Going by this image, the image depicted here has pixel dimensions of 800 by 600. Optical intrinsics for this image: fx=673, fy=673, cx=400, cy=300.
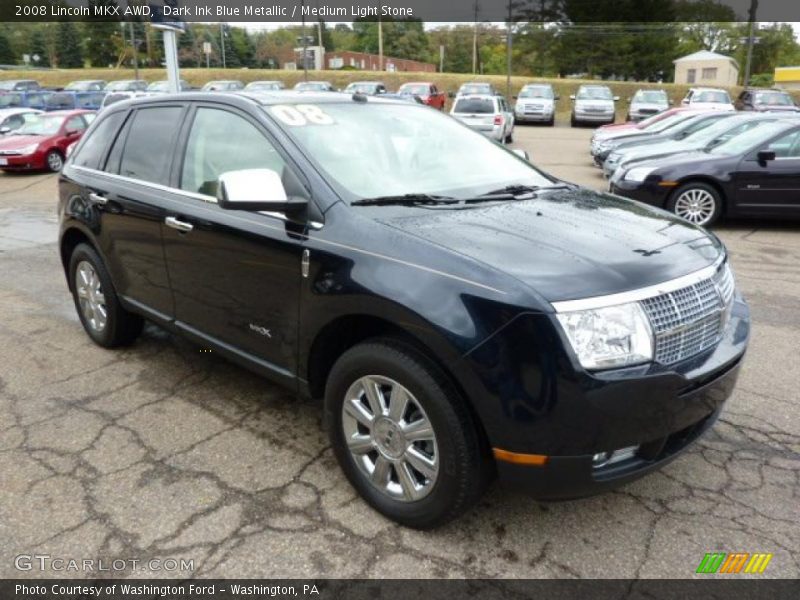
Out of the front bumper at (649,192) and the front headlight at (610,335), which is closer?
the front headlight at (610,335)

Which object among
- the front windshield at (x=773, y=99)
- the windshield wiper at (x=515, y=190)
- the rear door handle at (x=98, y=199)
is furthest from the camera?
the front windshield at (x=773, y=99)

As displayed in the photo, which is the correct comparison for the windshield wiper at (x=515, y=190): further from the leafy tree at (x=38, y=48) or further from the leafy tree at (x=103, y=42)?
the leafy tree at (x=38, y=48)

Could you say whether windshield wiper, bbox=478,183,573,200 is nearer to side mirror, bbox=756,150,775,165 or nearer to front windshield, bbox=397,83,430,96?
side mirror, bbox=756,150,775,165

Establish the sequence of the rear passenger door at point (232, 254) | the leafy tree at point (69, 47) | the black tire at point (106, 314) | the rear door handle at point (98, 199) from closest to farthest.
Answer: the rear passenger door at point (232, 254) → the rear door handle at point (98, 199) → the black tire at point (106, 314) → the leafy tree at point (69, 47)

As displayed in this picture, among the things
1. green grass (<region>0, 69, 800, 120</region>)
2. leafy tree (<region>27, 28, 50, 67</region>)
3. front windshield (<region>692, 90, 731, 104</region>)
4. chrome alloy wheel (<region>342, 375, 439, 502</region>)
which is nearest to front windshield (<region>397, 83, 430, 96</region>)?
green grass (<region>0, 69, 800, 120</region>)

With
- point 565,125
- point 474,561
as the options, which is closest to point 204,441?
point 474,561

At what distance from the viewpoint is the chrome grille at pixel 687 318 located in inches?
94.7

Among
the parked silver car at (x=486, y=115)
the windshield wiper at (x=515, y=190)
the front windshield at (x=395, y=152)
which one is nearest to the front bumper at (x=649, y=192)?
the front windshield at (x=395, y=152)

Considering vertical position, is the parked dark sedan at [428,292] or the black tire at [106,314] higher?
the parked dark sedan at [428,292]

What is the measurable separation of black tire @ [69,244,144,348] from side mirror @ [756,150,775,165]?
7.69 m

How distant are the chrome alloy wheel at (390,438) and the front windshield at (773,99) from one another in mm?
27873
